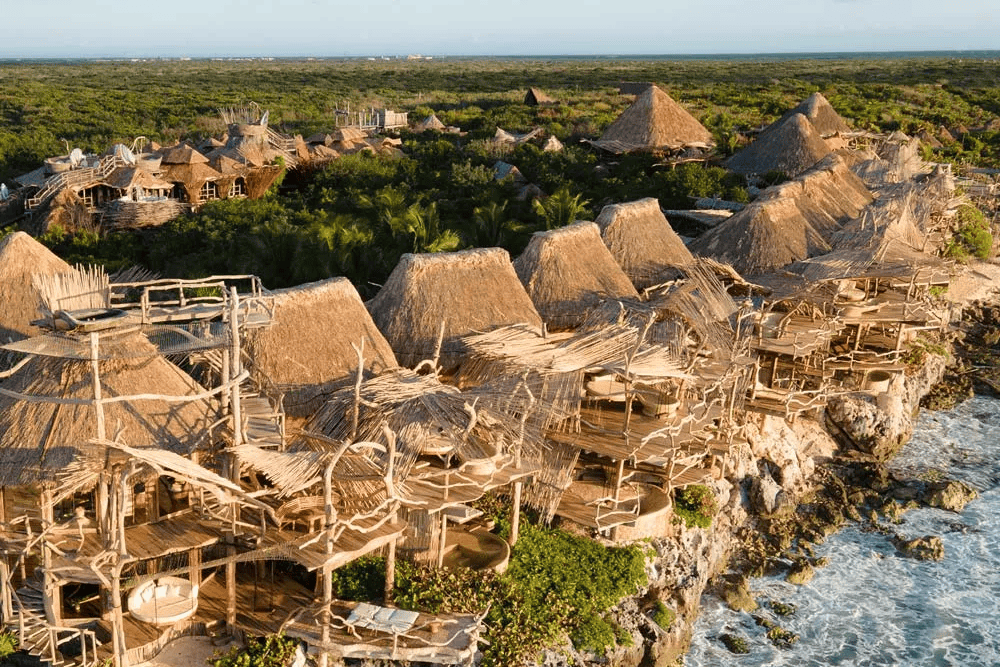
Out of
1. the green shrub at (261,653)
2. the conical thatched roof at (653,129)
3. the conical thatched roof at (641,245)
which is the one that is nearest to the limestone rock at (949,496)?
the conical thatched roof at (641,245)

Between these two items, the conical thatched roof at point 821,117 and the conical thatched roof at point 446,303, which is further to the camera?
the conical thatched roof at point 821,117

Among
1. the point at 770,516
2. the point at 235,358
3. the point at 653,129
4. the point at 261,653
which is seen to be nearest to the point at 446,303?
the point at 235,358

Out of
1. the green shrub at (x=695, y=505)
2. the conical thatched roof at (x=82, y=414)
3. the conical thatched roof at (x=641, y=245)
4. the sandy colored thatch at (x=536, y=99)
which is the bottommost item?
the green shrub at (x=695, y=505)

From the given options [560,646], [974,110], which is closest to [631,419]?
[560,646]

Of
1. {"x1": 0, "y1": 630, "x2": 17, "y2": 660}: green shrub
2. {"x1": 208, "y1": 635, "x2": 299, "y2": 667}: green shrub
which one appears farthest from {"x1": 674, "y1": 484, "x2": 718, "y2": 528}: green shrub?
{"x1": 0, "y1": 630, "x2": 17, "y2": 660}: green shrub

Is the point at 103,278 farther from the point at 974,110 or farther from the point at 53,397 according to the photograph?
the point at 974,110

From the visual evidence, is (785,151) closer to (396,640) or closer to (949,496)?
(949,496)

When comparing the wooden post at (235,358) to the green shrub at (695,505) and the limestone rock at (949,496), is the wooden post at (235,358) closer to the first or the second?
the green shrub at (695,505)
